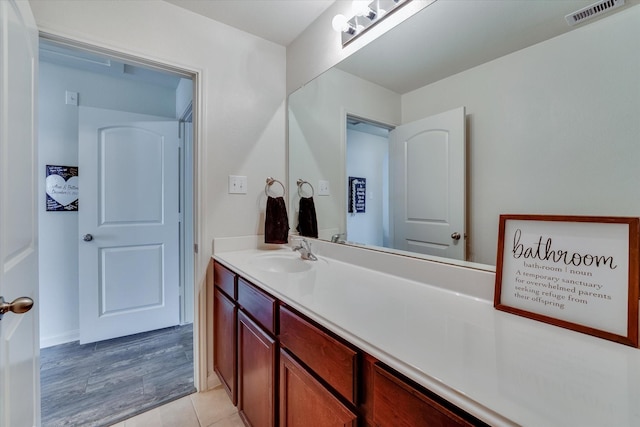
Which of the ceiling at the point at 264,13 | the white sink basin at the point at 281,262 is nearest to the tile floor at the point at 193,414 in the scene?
the white sink basin at the point at 281,262

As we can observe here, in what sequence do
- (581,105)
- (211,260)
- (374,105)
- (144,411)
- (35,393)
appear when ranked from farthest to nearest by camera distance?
(211,260), (144,411), (374,105), (35,393), (581,105)

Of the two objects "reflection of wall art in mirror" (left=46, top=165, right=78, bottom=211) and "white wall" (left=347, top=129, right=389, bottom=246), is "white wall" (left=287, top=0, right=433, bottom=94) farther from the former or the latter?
"reflection of wall art in mirror" (left=46, top=165, right=78, bottom=211)

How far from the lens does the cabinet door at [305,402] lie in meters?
0.72

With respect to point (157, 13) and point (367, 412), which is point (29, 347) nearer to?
point (367, 412)

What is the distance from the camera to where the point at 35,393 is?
1077 millimetres

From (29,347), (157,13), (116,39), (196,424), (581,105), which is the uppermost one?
(157,13)

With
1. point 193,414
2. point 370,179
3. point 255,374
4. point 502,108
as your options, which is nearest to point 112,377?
point 193,414

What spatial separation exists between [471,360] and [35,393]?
5.14 feet

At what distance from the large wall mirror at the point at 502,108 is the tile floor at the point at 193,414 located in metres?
1.14

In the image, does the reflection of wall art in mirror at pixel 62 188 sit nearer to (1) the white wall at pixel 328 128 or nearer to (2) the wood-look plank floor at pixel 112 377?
(2) the wood-look plank floor at pixel 112 377

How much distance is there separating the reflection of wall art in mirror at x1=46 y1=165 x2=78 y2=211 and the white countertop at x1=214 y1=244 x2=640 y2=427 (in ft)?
7.47

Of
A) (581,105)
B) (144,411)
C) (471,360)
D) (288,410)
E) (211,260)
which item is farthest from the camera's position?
(211,260)

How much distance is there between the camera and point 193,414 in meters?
1.49

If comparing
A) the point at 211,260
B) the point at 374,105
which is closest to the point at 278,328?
the point at 211,260
